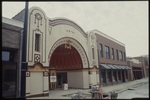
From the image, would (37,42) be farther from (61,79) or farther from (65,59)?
(61,79)

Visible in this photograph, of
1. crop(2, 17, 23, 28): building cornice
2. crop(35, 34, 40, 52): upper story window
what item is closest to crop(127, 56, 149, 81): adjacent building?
crop(35, 34, 40, 52): upper story window

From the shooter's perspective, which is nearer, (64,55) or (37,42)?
(37,42)

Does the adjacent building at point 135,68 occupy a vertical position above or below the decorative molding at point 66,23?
below

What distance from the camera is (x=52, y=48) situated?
18156 millimetres

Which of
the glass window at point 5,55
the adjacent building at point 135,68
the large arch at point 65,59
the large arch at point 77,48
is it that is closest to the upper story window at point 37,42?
the glass window at point 5,55

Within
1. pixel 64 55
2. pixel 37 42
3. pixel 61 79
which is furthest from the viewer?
pixel 61 79

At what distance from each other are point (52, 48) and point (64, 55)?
19.6 feet

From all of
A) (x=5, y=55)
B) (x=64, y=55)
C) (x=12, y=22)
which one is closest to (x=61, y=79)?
(x=64, y=55)

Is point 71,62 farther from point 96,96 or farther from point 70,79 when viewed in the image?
point 96,96

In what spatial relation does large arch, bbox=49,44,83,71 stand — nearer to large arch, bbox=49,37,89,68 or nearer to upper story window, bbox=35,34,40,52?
large arch, bbox=49,37,89,68

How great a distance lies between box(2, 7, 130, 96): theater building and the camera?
1568cm

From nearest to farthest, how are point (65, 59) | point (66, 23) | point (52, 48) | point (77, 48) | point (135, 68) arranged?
1. point (52, 48)
2. point (66, 23)
3. point (77, 48)
4. point (65, 59)
5. point (135, 68)

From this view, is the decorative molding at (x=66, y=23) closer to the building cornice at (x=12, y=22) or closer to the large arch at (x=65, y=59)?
the large arch at (x=65, y=59)

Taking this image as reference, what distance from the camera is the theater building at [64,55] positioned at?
15680mm
